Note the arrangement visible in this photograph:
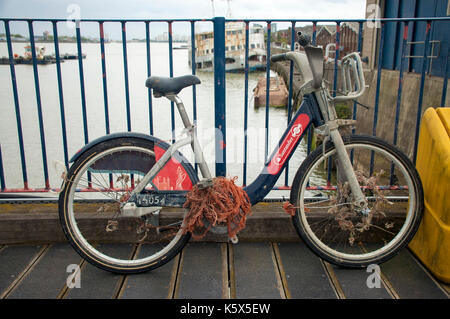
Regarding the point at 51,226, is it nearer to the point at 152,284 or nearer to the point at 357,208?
the point at 152,284

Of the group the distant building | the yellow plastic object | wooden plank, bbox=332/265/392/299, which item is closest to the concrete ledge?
wooden plank, bbox=332/265/392/299

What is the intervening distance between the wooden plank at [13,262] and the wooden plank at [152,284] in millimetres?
706

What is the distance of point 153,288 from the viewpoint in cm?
246

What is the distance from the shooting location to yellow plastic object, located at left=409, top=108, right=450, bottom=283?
2.38m

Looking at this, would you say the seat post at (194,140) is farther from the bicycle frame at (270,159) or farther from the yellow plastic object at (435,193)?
the yellow plastic object at (435,193)

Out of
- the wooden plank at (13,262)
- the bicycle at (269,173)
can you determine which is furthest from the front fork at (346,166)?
the wooden plank at (13,262)

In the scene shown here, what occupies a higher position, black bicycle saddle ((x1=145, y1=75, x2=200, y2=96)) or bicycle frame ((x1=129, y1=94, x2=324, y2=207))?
black bicycle saddle ((x1=145, y1=75, x2=200, y2=96))

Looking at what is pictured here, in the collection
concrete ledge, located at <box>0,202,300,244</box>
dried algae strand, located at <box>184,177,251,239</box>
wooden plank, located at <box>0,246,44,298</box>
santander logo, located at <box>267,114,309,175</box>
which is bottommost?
wooden plank, located at <box>0,246,44,298</box>

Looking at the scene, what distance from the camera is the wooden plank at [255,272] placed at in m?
2.40

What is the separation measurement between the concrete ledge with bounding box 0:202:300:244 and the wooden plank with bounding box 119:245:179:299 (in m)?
0.44

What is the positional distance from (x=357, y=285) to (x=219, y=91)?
5.13ft

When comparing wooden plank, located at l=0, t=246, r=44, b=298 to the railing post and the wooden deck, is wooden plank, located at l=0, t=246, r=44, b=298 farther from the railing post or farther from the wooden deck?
the railing post
